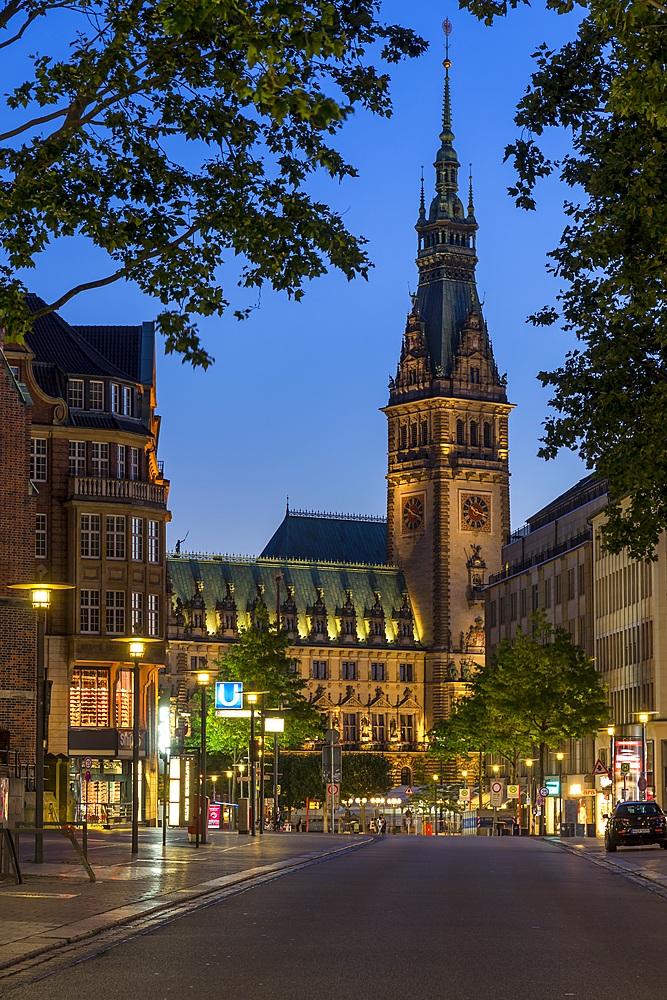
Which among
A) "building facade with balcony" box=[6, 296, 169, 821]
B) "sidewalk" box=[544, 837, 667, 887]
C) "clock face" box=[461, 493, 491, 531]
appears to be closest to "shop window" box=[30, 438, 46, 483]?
"building facade with balcony" box=[6, 296, 169, 821]

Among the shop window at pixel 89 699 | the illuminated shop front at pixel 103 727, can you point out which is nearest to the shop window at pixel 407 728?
the illuminated shop front at pixel 103 727

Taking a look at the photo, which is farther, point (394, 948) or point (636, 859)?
point (636, 859)

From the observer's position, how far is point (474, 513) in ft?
625

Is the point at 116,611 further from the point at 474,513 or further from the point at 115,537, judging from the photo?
the point at 474,513

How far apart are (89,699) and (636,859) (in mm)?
32641

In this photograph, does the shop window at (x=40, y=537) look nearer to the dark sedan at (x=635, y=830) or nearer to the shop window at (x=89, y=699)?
the shop window at (x=89, y=699)

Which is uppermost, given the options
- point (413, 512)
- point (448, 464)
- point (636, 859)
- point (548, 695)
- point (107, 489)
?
point (448, 464)

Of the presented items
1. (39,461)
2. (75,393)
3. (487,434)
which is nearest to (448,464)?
(487,434)

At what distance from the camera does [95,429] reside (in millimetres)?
75312

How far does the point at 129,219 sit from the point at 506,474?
173 meters

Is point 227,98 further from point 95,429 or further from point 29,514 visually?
point 95,429

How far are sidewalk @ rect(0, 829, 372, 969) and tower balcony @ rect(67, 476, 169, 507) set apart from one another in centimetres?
2821

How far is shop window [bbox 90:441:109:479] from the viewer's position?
248ft

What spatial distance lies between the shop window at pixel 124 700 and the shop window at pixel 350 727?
122266mm
